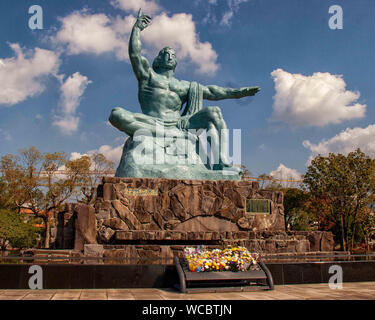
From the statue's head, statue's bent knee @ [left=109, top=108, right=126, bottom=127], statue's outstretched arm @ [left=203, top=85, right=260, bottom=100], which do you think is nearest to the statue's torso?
the statue's head

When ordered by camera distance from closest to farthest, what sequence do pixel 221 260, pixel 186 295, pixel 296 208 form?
pixel 186 295 < pixel 221 260 < pixel 296 208

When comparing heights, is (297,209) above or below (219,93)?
below

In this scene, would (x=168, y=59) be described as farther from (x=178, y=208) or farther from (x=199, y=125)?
(x=178, y=208)

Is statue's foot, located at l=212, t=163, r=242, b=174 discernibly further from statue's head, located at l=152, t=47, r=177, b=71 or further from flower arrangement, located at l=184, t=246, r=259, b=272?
flower arrangement, located at l=184, t=246, r=259, b=272

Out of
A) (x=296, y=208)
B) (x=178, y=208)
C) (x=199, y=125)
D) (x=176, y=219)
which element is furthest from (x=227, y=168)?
(x=296, y=208)

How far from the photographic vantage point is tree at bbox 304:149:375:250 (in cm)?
2248

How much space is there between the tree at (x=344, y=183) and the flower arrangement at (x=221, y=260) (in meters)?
18.0

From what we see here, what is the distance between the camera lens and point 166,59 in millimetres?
12516

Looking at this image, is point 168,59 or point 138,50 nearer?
point 138,50

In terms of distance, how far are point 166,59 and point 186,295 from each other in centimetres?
856

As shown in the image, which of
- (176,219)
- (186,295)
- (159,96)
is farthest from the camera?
(159,96)
